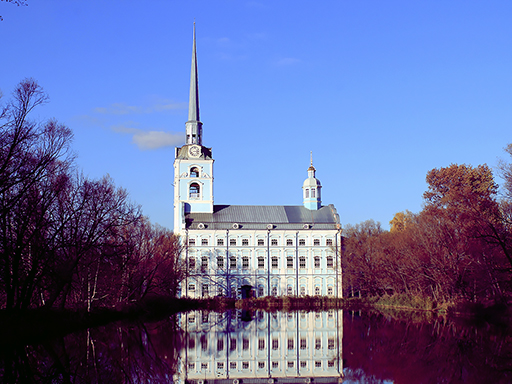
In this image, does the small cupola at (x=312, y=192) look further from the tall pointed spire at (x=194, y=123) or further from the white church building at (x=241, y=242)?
the tall pointed spire at (x=194, y=123)

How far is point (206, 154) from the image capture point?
265 feet

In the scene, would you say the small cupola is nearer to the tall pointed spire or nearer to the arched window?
the arched window

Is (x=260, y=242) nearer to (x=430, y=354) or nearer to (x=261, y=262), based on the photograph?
(x=261, y=262)

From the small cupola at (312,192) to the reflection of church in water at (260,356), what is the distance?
52.9 metres

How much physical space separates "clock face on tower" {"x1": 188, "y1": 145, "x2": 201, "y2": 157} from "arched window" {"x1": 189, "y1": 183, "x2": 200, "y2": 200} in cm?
407

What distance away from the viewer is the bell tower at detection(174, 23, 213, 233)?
262 ft

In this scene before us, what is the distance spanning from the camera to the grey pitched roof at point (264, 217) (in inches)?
3108

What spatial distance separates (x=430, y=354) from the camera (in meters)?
20.7

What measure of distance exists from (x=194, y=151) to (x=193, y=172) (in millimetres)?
2823

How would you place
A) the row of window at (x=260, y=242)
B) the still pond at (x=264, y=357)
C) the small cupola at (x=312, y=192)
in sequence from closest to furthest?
the still pond at (x=264, y=357) → the row of window at (x=260, y=242) → the small cupola at (x=312, y=192)

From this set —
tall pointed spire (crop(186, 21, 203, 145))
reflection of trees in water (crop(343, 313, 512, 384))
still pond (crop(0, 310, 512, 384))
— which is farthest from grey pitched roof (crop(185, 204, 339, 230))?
still pond (crop(0, 310, 512, 384))

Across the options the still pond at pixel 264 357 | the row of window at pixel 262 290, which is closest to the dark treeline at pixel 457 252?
the still pond at pixel 264 357

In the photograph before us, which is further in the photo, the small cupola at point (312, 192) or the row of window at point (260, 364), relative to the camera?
the small cupola at point (312, 192)

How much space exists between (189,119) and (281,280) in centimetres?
2445
